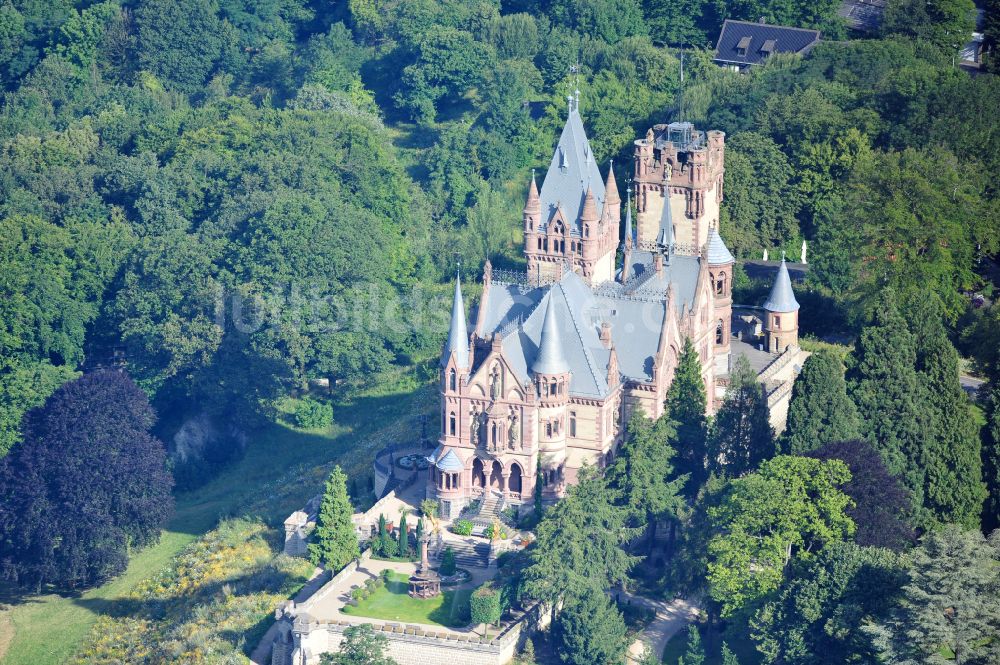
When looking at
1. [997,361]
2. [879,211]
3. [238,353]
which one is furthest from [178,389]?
[997,361]

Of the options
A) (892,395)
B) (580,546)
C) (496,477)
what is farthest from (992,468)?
(496,477)

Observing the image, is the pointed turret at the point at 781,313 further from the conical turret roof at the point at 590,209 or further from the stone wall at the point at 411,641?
the stone wall at the point at 411,641

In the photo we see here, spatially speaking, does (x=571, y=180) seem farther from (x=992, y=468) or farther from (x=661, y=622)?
(x=992, y=468)

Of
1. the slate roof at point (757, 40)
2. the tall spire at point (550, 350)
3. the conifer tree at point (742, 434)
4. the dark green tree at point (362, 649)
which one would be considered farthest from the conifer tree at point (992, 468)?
the slate roof at point (757, 40)

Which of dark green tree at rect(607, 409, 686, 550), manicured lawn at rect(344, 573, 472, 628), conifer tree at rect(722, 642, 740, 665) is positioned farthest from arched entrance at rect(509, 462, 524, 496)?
conifer tree at rect(722, 642, 740, 665)

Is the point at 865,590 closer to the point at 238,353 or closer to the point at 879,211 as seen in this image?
the point at 879,211

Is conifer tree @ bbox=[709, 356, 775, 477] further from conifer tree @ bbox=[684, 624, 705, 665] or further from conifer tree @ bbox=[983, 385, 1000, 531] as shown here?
conifer tree @ bbox=[684, 624, 705, 665]
